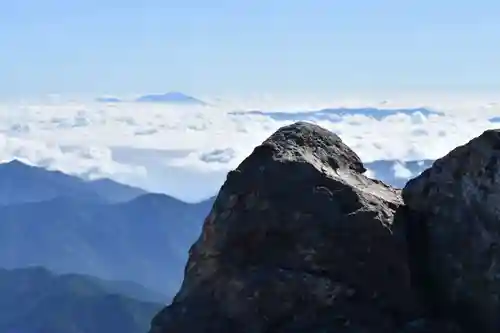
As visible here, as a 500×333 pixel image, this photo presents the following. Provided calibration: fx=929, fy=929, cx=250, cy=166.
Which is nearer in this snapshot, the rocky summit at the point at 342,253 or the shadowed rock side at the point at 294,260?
the rocky summit at the point at 342,253

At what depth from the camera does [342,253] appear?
13.3 metres

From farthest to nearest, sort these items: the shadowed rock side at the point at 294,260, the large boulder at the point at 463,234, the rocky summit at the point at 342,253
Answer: the shadowed rock side at the point at 294,260, the rocky summit at the point at 342,253, the large boulder at the point at 463,234

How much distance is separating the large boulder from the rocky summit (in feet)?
0.05

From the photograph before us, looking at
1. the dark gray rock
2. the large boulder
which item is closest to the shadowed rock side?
the dark gray rock

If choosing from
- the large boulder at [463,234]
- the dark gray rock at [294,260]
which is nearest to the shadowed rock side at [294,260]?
the dark gray rock at [294,260]

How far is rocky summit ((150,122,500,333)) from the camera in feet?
42.4

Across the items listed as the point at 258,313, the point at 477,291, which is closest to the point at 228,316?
the point at 258,313

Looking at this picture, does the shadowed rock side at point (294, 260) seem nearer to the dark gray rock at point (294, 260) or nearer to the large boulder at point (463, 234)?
the dark gray rock at point (294, 260)

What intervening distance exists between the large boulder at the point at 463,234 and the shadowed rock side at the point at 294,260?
1.36 ft

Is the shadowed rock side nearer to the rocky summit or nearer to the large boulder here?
the rocky summit

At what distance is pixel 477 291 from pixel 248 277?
322 cm

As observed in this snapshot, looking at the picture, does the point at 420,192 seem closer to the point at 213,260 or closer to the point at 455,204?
the point at 455,204

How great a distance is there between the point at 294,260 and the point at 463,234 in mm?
2413

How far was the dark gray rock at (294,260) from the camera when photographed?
1302cm
